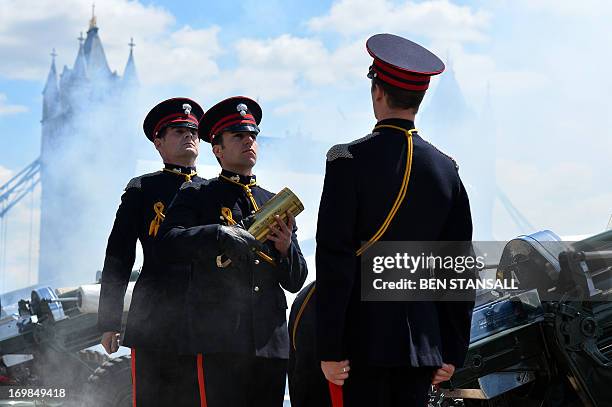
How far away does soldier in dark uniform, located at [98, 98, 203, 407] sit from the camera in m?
5.20

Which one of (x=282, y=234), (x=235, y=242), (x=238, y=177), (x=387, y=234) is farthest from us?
(x=238, y=177)

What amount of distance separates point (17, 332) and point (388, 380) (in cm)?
593

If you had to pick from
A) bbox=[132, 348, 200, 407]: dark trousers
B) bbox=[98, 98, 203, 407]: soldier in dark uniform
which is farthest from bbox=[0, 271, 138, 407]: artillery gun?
bbox=[132, 348, 200, 407]: dark trousers

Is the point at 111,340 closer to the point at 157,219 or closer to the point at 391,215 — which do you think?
the point at 157,219

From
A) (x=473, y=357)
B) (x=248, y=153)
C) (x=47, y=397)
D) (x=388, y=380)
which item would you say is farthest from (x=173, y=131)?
(x=47, y=397)

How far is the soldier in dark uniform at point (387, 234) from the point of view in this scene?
371cm

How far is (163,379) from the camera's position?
5219 mm

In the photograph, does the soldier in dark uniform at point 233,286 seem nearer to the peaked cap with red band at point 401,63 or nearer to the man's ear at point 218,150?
the man's ear at point 218,150

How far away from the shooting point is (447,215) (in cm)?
391

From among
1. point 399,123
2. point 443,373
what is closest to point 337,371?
point 443,373

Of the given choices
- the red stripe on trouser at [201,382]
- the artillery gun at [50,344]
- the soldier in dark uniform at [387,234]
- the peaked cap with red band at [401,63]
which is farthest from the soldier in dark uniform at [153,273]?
the artillery gun at [50,344]

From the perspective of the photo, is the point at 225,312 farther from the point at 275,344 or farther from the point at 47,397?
the point at 47,397

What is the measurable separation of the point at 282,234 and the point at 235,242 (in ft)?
0.81

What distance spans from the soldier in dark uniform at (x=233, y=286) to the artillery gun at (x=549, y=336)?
1351 mm
